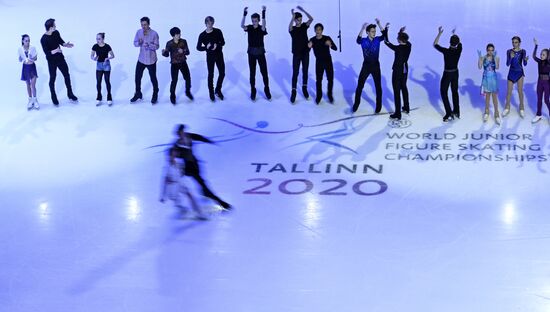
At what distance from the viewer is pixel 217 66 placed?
60.6 feet

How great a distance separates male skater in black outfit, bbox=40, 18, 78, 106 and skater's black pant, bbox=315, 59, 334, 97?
4.75 meters

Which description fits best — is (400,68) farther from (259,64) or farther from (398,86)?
(259,64)

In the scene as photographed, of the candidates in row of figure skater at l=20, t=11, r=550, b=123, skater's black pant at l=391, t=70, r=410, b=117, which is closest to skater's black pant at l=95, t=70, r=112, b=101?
row of figure skater at l=20, t=11, r=550, b=123

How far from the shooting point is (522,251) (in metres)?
12.6

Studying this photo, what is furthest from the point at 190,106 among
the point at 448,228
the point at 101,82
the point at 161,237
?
the point at 448,228

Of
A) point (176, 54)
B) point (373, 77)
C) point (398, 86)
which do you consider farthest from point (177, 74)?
point (398, 86)

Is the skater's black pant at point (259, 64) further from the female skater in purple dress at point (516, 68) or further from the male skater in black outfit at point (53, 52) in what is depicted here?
the female skater in purple dress at point (516, 68)

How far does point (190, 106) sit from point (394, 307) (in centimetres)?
830

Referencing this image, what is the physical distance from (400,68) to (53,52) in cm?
665

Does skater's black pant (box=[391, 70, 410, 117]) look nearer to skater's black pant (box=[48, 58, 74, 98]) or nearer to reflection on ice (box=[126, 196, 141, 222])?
reflection on ice (box=[126, 196, 141, 222])

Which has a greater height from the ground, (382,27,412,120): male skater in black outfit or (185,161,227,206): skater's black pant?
(382,27,412,120): male skater in black outfit

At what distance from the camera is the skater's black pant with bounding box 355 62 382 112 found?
17.4m

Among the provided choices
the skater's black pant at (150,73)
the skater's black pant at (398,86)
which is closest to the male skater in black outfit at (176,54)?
the skater's black pant at (150,73)

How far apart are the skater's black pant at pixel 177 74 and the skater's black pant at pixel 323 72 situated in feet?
8.28
